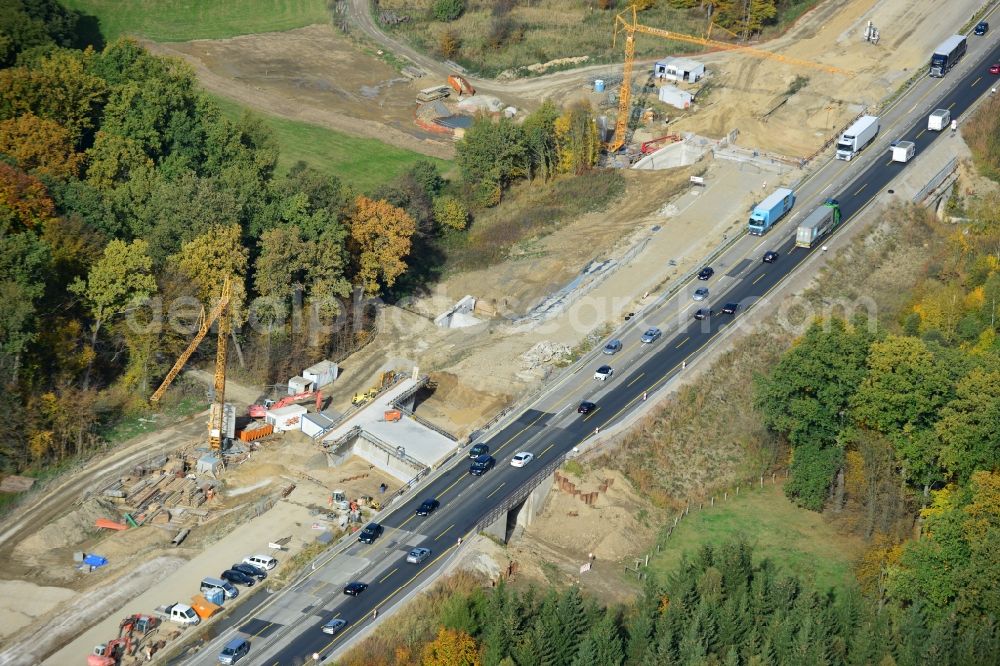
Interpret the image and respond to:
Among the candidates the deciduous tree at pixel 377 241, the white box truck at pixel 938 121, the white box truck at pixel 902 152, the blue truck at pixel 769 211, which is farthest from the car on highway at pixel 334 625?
the white box truck at pixel 938 121

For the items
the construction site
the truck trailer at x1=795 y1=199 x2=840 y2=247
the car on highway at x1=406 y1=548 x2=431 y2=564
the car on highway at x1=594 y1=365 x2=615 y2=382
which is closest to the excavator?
the construction site

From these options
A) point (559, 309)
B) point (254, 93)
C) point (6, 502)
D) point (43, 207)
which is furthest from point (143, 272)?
point (254, 93)

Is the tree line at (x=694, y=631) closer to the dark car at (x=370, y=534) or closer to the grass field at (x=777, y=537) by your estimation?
the grass field at (x=777, y=537)

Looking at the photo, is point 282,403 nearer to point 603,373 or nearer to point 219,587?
point 219,587

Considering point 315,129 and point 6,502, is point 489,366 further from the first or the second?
point 315,129

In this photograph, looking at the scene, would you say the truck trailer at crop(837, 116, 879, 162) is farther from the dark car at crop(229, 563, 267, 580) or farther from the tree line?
the dark car at crop(229, 563, 267, 580)
